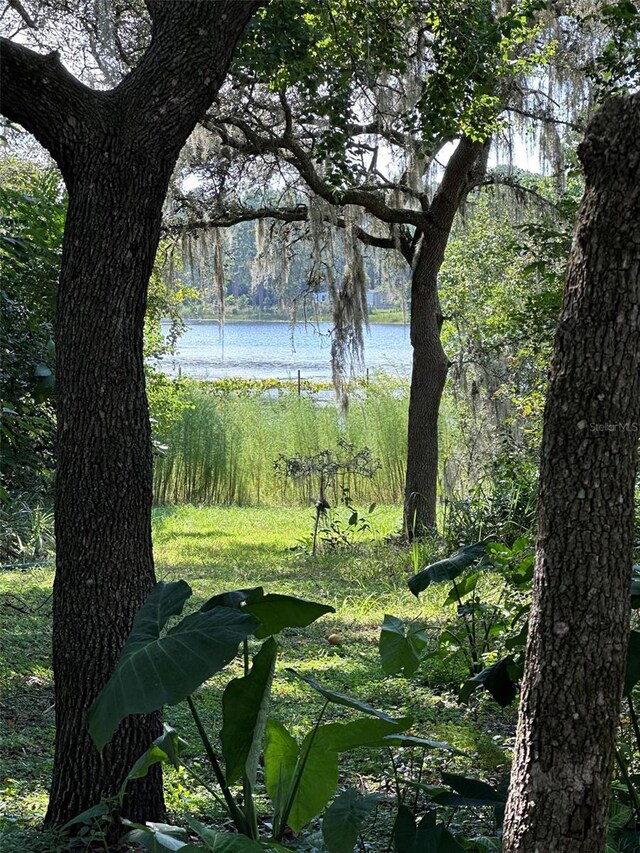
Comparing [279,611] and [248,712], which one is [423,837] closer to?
[248,712]

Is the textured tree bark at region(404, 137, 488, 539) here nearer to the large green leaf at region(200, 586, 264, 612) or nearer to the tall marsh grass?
the tall marsh grass

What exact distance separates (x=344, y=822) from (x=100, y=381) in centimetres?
124

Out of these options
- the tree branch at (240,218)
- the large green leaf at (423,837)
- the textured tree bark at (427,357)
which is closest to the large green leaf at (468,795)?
the large green leaf at (423,837)

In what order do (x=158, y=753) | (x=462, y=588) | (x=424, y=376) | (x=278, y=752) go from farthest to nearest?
1. (x=424, y=376)
2. (x=462, y=588)
3. (x=278, y=752)
4. (x=158, y=753)

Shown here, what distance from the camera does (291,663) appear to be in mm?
4566

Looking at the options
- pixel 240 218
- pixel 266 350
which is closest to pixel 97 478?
pixel 240 218

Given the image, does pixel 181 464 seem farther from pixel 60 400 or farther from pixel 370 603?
pixel 60 400

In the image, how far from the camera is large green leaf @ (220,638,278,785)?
6.45 feet

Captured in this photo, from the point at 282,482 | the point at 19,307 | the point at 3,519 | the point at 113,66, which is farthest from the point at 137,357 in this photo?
the point at 282,482

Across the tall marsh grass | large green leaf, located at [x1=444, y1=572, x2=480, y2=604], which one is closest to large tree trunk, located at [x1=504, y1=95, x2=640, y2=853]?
large green leaf, located at [x1=444, y1=572, x2=480, y2=604]

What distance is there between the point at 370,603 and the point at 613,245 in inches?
182

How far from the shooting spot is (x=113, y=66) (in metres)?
6.45

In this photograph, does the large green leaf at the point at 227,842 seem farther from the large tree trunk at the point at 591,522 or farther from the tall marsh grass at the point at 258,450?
the tall marsh grass at the point at 258,450

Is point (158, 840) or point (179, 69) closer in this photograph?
point (158, 840)
